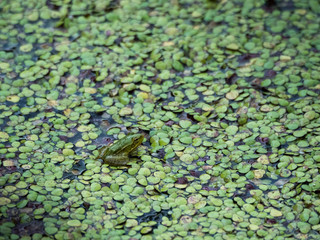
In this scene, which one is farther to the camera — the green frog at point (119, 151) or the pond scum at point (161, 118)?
the green frog at point (119, 151)

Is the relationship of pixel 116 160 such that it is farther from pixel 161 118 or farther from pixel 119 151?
pixel 161 118

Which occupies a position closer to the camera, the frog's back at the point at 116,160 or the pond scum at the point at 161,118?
the pond scum at the point at 161,118

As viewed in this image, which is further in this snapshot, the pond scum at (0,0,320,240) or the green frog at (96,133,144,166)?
the green frog at (96,133,144,166)

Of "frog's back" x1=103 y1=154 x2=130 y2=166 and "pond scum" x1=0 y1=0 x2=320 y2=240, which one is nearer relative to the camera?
"pond scum" x1=0 y1=0 x2=320 y2=240

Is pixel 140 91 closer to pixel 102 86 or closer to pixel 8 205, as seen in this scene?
A: pixel 102 86
